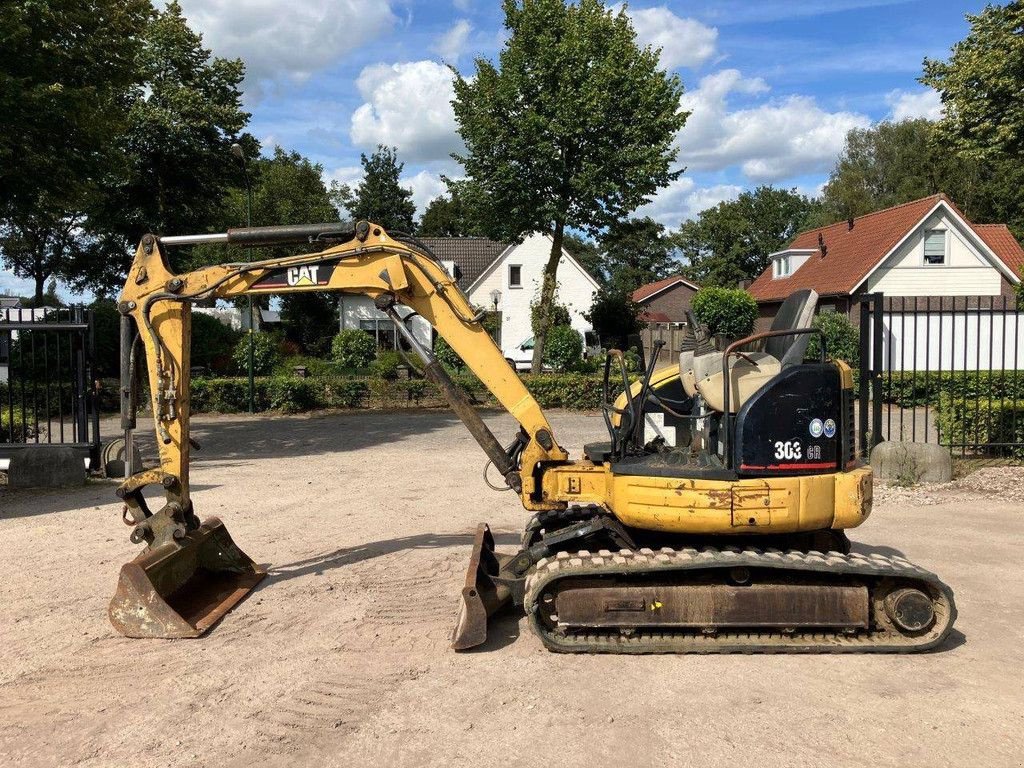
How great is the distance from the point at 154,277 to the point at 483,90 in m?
22.3

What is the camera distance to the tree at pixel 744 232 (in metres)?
74.1

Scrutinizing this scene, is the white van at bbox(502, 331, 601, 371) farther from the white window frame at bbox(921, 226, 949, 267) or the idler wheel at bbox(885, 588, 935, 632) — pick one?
the idler wheel at bbox(885, 588, 935, 632)

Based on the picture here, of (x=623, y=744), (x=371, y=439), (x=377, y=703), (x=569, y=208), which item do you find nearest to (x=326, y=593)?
(x=377, y=703)

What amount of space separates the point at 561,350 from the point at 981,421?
60.3 feet

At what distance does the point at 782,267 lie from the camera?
137 feet

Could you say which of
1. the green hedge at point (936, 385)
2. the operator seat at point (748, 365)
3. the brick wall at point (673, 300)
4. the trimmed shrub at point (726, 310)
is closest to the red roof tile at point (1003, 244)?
the trimmed shrub at point (726, 310)

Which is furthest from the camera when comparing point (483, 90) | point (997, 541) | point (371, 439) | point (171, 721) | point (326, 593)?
point (483, 90)

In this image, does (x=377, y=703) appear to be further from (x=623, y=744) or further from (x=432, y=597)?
(x=432, y=597)

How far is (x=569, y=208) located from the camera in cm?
2709

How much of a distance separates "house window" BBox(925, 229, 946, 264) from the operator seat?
3064 cm

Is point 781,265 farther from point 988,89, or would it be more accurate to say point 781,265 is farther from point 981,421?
point 981,421

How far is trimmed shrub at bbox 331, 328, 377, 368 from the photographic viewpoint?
34.0 metres

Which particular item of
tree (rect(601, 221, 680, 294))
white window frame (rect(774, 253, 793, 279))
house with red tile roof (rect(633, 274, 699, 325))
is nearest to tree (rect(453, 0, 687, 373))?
white window frame (rect(774, 253, 793, 279))

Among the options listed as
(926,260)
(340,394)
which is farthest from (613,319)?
(340,394)
